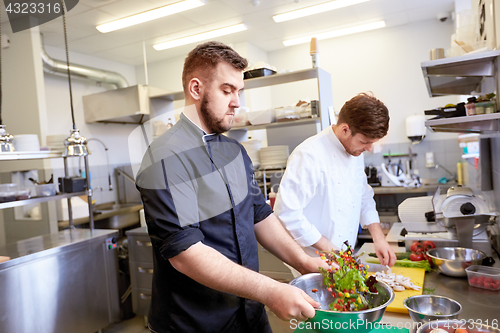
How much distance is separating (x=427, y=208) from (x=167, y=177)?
1971mm

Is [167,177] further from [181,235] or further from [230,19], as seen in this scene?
[230,19]

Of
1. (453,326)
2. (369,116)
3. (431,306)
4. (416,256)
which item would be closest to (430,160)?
(416,256)

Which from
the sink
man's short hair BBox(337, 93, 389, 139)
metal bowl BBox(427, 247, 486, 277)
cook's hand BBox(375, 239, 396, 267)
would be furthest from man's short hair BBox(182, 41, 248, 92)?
the sink

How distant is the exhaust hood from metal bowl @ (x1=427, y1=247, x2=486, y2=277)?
11.6 ft

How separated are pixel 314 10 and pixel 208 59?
3.59m

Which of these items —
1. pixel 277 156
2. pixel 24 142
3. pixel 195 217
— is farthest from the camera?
pixel 277 156

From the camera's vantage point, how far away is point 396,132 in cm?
511

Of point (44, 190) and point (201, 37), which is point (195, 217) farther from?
point (201, 37)

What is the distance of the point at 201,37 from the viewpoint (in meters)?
4.84

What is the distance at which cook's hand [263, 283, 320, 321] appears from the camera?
3.00ft

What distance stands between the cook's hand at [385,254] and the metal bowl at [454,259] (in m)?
0.20

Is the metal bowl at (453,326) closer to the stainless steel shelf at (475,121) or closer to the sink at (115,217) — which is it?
the stainless steel shelf at (475,121)

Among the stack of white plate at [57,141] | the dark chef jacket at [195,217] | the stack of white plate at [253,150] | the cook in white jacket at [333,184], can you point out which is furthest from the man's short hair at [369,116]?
the stack of white plate at [57,141]

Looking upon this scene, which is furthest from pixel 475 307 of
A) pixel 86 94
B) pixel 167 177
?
pixel 86 94
